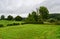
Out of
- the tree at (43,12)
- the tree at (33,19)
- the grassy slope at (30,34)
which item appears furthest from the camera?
the tree at (43,12)

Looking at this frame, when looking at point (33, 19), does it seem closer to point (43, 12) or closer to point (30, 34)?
point (43, 12)

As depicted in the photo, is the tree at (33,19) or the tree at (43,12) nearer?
the tree at (33,19)

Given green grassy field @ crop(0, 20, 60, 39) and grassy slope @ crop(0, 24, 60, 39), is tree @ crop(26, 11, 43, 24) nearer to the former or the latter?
green grassy field @ crop(0, 20, 60, 39)

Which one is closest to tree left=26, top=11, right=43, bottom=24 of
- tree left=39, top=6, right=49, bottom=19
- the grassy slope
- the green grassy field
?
tree left=39, top=6, right=49, bottom=19

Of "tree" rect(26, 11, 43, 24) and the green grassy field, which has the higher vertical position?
"tree" rect(26, 11, 43, 24)

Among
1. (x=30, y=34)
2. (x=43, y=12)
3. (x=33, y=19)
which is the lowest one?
(x=30, y=34)

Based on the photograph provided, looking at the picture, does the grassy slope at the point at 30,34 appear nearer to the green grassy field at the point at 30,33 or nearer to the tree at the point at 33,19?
the green grassy field at the point at 30,33

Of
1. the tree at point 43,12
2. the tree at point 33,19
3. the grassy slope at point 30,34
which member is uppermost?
the tree at point 43,12

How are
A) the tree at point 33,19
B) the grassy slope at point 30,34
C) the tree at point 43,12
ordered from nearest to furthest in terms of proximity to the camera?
1. the grassy slope at point 30,34
2. the tree at point 33,19
3. the tree at point 43,12

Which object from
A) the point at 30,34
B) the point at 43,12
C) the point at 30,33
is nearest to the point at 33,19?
the point at 43,12

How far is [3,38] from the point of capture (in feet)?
89.5

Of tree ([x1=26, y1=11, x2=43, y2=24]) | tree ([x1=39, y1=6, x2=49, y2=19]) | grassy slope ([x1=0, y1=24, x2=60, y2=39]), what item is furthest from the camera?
tree ([x1=39, y1=6, x2=49, y2=19])

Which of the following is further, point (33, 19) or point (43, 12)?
point (43, 12)

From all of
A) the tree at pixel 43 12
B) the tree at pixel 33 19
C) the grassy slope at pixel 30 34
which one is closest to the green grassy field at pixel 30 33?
the grassy slope at pixel 30 34
